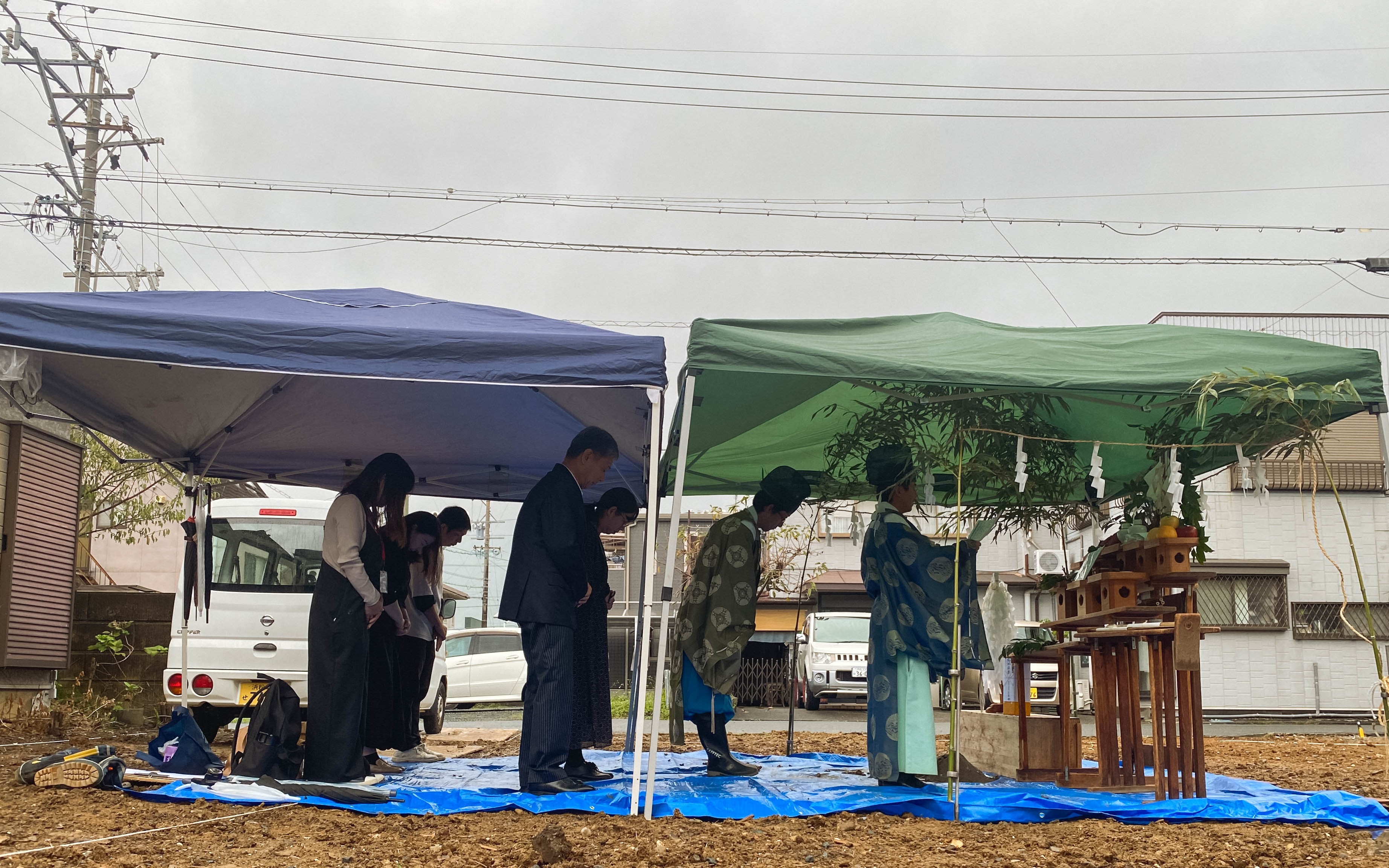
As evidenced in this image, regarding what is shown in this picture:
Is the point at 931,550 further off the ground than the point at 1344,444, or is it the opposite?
the point at 1344,444

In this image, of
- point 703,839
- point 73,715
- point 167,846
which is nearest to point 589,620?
A: point 703,839

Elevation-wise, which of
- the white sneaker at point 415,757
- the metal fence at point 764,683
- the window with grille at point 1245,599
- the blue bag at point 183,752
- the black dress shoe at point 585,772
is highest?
the window with grille at point 1245,599

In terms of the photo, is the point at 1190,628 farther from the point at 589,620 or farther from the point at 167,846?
the point at 167,846

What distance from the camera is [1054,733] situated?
19.5ft

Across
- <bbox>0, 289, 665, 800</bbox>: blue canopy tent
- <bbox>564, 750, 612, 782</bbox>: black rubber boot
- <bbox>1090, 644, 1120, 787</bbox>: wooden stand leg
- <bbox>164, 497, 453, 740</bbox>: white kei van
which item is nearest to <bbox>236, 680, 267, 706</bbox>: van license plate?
<bbox>164, 497, 453, 740</bbox>: white kei van

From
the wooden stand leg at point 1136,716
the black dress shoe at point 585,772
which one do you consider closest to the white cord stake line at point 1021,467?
the wooden stand leg at point 1136,716

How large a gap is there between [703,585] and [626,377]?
1.72 metres

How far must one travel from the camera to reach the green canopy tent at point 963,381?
14.9ft

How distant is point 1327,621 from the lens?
54.6 ft

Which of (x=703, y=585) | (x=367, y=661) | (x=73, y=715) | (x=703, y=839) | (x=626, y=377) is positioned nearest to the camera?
(x=703, y=839)

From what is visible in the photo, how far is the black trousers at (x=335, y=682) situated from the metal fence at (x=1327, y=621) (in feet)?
48.5

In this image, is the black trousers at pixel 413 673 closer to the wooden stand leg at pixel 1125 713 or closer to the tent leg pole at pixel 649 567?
the tent leg pole at pixel 649 567

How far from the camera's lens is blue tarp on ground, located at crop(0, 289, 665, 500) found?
454cm

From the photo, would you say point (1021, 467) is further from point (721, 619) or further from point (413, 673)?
point (413, 673)
